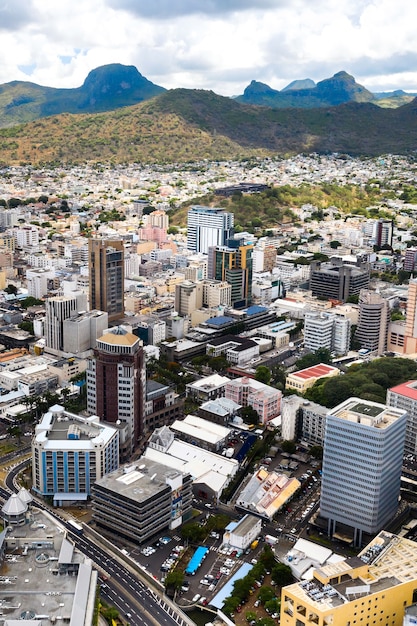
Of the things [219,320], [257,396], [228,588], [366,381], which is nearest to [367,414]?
[228,588]

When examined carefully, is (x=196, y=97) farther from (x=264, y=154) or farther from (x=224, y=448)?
(x=224, y=448)

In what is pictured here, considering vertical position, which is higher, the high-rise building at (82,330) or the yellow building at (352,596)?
the high-rise building at (82,330)

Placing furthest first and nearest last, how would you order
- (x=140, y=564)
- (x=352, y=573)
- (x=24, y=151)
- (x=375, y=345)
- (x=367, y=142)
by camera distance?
(x=367, y=142), (x=24, y=151), (x=375, y=345), (x=140, y=564), (x=352, y=573)

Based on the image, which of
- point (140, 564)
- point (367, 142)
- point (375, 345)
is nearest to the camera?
point (140, 564)

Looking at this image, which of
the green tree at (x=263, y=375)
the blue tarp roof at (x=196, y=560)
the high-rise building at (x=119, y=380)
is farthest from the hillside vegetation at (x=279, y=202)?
the blue tarp roof at (x=196, y=560)

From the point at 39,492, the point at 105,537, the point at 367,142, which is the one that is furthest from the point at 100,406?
the point at 367,142

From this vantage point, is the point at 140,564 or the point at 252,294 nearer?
the point at 140,564

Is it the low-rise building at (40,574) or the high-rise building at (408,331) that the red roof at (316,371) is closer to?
the high-rise building at (408,331)
